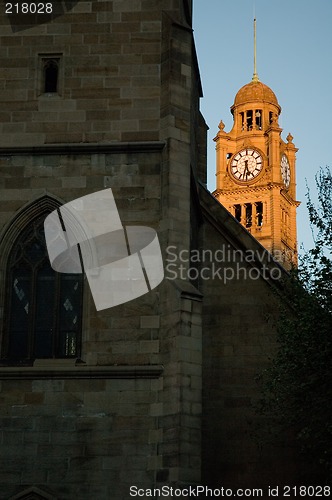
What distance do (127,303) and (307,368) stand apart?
11.5ft

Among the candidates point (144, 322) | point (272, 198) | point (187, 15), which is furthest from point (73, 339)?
point (272, 198)

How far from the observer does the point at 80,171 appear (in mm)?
19844

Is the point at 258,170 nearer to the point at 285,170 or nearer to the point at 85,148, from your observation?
the point at 285,170

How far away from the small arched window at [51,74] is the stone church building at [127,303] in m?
0.03

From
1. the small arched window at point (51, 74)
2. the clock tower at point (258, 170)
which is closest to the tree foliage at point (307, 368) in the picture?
the small arched window at point (51, 74)

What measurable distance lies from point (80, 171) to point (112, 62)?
231cm

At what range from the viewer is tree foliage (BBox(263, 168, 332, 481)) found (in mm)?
18984

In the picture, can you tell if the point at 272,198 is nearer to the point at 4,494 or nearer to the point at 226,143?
the point at 226,143

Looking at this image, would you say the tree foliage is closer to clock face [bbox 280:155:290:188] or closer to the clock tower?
the clock tower

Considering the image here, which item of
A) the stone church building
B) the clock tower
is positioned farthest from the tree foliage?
the clock tower

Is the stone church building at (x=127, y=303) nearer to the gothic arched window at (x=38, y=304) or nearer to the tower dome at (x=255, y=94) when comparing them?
the gothic arched window at (x=38, y=304)

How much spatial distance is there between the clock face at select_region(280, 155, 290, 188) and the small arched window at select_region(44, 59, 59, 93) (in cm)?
8198

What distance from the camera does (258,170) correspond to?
101812mm

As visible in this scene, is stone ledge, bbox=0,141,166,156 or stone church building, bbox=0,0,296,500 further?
stone ledge, bbox=0,141,166,156
